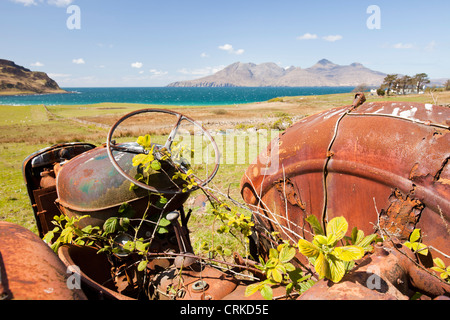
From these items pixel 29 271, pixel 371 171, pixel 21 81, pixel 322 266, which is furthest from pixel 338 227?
pixel 21 81

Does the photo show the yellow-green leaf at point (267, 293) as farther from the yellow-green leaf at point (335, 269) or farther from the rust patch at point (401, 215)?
the rust patch at point (401, 215)

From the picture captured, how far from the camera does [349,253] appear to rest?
3.88ft

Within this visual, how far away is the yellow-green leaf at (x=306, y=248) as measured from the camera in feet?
3.96

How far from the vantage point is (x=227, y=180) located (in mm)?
8258

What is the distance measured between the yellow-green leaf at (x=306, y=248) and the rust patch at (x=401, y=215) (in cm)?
89

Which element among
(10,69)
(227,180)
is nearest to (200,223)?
(227,180)

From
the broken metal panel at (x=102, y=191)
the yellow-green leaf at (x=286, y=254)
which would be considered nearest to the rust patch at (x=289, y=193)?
the yellow-green leaf at (x=286, y=254)

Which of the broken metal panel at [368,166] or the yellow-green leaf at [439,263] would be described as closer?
the yellow-green leaf at [439,263]

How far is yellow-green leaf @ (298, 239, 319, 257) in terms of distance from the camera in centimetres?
121

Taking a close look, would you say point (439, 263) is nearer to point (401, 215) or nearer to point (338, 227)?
point (401, 215)

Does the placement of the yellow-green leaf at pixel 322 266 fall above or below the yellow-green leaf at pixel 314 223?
below

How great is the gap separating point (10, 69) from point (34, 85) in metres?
22.5

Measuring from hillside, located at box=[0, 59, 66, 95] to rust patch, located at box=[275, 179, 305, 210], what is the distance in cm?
19743
